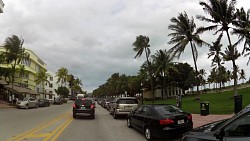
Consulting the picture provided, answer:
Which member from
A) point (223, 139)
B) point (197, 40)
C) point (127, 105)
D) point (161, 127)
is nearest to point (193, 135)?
point (223, 139)

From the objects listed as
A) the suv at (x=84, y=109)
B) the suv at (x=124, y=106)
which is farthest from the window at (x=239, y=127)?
the suv at (x=84, y=109)

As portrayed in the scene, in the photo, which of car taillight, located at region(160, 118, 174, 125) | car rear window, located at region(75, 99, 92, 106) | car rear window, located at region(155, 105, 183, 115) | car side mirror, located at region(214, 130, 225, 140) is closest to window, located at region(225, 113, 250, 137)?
A: car side mirror, located at region(214, 130, 225, 140)

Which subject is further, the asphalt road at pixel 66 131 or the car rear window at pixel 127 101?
the car rear window at pixel 127 101

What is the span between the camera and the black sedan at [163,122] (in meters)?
10.5

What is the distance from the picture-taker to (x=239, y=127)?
478 cm

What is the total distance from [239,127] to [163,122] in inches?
230

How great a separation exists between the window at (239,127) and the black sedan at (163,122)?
227 inches

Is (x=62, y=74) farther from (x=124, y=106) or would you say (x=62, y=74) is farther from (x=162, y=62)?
(x=124, y=106)

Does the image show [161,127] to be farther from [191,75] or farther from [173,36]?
[191,75]

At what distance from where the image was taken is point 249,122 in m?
4.73

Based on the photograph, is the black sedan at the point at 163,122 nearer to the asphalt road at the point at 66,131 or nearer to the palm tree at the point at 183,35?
the asphalt road at the point at 66,131

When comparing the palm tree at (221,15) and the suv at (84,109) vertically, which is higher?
the palm tree at (221,15)

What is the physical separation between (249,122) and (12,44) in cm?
5161

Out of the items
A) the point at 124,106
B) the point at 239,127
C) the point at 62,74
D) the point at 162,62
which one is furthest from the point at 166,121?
the point at 62,74
